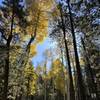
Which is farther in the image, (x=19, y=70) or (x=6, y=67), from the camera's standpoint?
(x=19, y=70)

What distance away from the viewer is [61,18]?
64.4ft

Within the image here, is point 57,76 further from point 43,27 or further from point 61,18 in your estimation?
point 61,18

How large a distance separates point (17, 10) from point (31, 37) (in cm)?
357

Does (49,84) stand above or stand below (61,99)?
above

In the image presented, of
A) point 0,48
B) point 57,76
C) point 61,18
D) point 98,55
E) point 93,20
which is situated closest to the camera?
point 93,20

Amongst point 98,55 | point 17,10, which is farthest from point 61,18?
point 98,55

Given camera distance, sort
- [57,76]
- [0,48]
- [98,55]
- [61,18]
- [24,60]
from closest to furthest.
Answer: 1. [0,48]
2. [61,18]
3. [24,60]
4. [98,55]
5. [57,76]

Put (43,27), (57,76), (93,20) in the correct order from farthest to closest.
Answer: (57,76) < (43,27) < (93,20)

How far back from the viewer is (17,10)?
2036 centimetres

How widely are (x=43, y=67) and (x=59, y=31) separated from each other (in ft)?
97.9

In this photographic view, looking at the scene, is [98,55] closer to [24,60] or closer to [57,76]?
[24,60]

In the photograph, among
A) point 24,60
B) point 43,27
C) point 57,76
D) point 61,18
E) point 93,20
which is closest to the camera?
point 93,20

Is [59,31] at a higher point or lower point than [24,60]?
higher

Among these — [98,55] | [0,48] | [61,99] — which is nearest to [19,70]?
[0,48]
